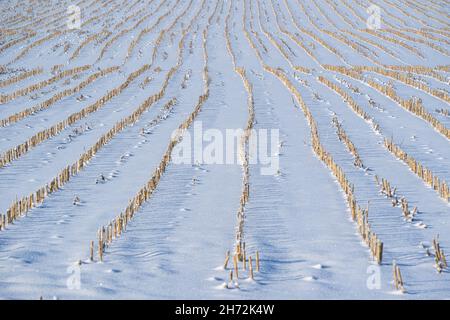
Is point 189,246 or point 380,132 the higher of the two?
point 380,132

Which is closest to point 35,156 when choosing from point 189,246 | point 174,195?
point 174,195

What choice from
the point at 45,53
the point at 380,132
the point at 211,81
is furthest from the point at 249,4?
the point at 380,132

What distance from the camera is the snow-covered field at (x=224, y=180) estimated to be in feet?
29.0

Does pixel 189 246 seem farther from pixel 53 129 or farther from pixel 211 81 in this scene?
pixel 211 81

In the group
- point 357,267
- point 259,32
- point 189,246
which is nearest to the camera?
point 357,267

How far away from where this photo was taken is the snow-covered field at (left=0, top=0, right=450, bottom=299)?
29.0ft

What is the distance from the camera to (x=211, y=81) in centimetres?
2995

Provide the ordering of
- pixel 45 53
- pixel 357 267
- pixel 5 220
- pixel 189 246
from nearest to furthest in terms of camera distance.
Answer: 1. pixel 357 267
2. pixel 189 246
3. pixel 5 220
4. pixel 45 53

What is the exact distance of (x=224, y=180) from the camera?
1411cm

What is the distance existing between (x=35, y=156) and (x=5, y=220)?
5.62 meters

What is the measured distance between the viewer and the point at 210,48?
42969 millimetres
